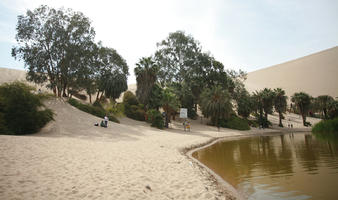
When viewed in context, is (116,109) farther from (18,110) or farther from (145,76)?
(18,110)

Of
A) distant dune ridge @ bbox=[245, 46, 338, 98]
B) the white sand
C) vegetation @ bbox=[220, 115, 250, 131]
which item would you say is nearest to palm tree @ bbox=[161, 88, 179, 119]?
vegetation @ bbox=[220, 115, 250, 131]

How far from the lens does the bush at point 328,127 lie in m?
30.8

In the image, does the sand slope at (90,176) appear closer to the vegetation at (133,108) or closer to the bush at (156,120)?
the bush at (156,120)

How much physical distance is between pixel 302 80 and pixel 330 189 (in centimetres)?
13304

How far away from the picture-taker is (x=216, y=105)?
45.7m

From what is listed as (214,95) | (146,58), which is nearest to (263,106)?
(214,95)

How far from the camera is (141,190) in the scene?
6637 millimetres

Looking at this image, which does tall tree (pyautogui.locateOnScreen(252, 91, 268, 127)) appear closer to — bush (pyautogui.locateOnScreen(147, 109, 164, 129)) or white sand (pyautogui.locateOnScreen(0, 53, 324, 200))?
bush (pyautogui.locateOnScreen(147, 109, 164, 129))

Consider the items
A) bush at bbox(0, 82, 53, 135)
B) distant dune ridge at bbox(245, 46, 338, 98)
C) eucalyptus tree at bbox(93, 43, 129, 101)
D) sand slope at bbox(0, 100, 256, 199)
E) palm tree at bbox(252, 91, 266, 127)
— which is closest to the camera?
sand slope at bbox(0, 100, 256, 199)

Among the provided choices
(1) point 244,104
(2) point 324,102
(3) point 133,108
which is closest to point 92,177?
(3) point 133,108

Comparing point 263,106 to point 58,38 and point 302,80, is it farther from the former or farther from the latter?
point 302,80

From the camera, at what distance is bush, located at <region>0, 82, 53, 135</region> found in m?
16.5

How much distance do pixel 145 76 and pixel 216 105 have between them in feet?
57.7

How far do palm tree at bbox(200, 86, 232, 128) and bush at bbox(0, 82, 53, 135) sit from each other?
115 ft
